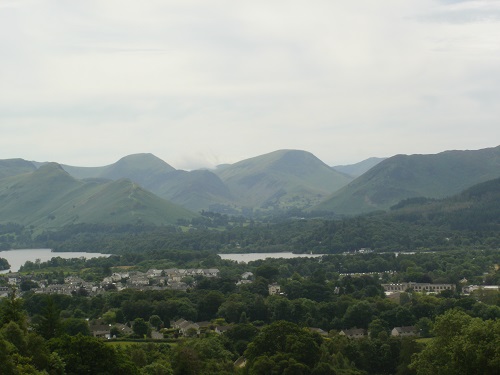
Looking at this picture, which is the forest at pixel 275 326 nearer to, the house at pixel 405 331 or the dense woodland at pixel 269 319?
the dense woodland at pixel 269 319

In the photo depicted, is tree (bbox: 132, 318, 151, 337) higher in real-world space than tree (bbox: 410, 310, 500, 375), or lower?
lower

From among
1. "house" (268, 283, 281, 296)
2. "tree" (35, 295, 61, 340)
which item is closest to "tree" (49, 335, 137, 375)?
"tree" (35, 295, 61, 340)

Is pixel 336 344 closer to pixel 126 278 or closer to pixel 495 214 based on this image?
pixel 126 278

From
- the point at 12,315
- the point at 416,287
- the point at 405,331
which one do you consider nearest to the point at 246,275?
the point at 416,287

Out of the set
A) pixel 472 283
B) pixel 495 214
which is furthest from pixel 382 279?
pixel 495 214

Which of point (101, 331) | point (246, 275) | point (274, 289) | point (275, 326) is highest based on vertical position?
point (275, 326)

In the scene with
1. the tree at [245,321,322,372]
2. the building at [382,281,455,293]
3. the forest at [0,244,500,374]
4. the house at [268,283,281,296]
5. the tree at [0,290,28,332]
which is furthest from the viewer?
the building at [382,281,455,293]

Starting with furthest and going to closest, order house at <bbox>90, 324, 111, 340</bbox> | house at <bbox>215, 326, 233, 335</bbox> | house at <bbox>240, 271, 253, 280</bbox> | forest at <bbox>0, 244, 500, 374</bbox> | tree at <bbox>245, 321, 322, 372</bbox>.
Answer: house at <bbox>240, 271, 253, 280</bbox>
house at <bbox>215, 326, 233, 335</bbox>
house at <bbox>90, 324, 111, 340</bbox>
tree at <bbox>245, 321, 322, 372</bbox>
forest at <bbox>0, 244, 500, 374</bbox>

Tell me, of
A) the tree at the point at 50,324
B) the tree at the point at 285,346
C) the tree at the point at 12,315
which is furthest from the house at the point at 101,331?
the tree at the point at 12,315

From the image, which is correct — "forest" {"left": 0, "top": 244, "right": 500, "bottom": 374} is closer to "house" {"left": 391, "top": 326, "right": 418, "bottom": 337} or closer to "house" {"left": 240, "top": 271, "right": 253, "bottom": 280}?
"house" {"left": 391, "top": 326, "right": 418, "bottom": 337}

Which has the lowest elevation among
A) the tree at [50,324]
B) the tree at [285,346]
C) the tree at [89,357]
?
the tree at [285,346]

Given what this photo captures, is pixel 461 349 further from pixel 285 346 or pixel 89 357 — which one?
pixel 89 357

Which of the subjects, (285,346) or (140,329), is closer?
(285,346)
